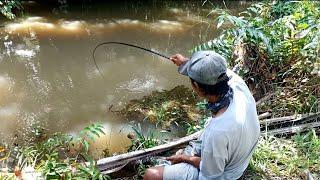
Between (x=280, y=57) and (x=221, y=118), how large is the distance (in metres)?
2.20

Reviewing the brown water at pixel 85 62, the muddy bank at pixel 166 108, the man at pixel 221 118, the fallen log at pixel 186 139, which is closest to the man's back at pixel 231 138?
the man at pixel 221 118

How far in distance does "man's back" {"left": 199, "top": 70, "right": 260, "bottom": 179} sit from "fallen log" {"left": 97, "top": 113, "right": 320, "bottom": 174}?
0.89 metres

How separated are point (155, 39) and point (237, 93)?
4.26m

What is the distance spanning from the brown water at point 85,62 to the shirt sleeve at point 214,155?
175 cm

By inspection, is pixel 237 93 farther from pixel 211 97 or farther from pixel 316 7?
pixel 316 7

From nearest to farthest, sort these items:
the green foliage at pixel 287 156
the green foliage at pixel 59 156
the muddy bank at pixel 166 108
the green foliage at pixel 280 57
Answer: the green foliage at pixel 59 156 < the green foliage at pixel 287 156 < the green foliage at pixel 280 57 < the muddy bank at pixel 166 108

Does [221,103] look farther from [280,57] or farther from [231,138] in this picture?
[280,57]

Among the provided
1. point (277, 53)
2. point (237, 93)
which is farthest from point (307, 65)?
point (237, 93)

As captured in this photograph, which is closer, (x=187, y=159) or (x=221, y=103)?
(x=221, y=103)

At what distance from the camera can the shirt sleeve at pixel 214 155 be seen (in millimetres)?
2227

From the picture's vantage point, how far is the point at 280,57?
166 inches

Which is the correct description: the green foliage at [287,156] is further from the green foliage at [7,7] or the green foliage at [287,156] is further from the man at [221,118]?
the green foliage at [7,7]

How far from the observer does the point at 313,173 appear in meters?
3.13

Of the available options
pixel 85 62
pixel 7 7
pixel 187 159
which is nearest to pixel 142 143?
pixel 187 159
